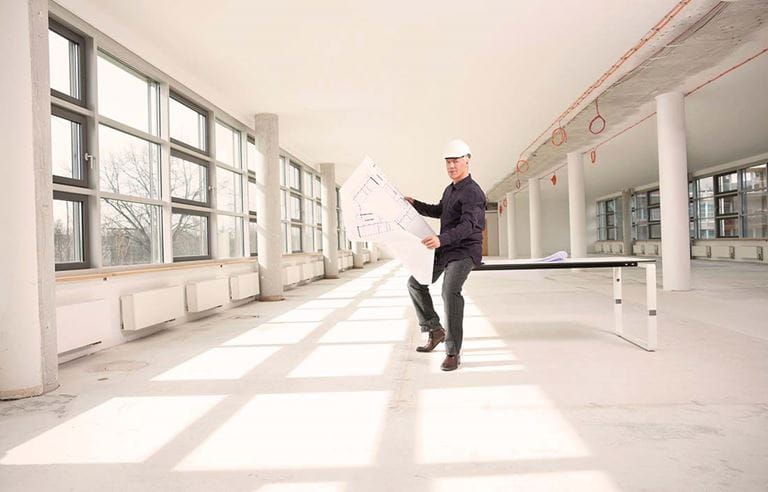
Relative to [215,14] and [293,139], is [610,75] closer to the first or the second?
[215,14]

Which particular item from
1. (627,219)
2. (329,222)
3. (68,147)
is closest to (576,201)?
(329,222)

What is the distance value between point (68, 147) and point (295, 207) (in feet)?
24.9

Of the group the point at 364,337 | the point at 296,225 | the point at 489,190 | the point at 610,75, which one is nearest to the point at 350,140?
the point at 296,225

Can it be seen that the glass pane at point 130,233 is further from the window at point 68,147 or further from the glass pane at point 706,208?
the glass pane at point 706,208

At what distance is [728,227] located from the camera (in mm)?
15422

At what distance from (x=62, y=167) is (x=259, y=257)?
408cm

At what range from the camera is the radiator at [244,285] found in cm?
688

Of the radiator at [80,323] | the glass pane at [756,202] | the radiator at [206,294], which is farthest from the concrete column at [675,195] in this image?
the glass pane at [756,202]

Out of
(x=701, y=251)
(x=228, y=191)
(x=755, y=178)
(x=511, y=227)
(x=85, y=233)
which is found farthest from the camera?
(x=511, y=227)

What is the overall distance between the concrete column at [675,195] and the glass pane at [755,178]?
331 inches

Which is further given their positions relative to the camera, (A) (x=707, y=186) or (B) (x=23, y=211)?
(A) (x=707, y=186)

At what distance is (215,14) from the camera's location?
4.60 meters

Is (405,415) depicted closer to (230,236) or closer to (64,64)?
(64,64)

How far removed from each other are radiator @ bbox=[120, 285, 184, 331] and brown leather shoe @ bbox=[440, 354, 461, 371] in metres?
2.95
